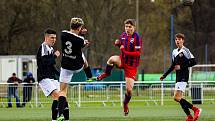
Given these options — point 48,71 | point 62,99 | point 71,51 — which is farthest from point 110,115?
point 71,51

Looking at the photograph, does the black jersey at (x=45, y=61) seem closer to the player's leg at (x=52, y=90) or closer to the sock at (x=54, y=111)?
the player's leg at (x=52, y=90)

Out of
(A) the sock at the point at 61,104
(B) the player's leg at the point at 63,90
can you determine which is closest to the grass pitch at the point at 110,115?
(B) the player's leg at the point at 63,90

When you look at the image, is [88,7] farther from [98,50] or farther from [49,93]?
[49,93]

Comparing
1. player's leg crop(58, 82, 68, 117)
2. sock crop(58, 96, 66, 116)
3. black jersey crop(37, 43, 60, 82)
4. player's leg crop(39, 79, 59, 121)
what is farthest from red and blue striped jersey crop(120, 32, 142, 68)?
sock crop(58, 96, 66, 116)

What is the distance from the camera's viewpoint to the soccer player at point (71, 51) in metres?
15.7

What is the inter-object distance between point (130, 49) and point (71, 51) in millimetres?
2764

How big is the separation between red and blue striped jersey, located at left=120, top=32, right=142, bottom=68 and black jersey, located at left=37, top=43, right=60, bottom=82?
2158mm

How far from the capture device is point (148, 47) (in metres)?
74.2

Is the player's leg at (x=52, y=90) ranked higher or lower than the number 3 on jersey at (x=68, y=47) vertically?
lower

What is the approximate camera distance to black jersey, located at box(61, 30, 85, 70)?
15.7m

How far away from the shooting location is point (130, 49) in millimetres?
18141

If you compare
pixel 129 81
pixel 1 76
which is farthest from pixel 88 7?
pixel 129 81

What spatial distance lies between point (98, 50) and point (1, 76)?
9.86 m

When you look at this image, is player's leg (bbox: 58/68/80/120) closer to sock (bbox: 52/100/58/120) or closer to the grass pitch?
sock (bbox: 52/100/58/120)
